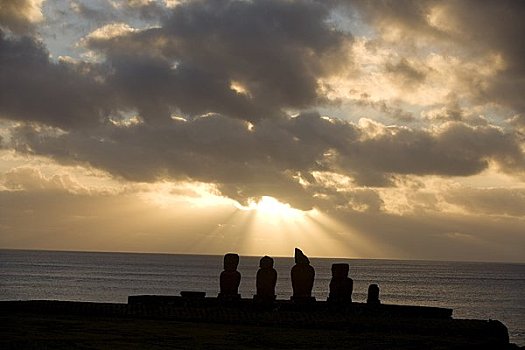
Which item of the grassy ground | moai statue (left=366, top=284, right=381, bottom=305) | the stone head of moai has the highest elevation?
the stone head of moai

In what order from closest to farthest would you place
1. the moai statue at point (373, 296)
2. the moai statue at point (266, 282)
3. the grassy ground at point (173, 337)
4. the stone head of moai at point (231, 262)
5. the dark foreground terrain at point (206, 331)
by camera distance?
1. the grassy ground at point (173, 337)
2. the dark foreground terrain at point (206, 331)
3. the moai statue at point (266, 282)
4. the moai statue at point (373, 296)
5. the stone head of moai at point (231, 262)

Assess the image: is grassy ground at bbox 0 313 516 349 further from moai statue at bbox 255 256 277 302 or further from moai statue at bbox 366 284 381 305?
Answer: moai statue at bbox 366 284 381 305

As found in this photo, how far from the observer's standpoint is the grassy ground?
17875mm

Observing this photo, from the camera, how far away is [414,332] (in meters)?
23.2

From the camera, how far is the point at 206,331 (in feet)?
70.6

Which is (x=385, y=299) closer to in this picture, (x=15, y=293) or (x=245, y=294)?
(x=245, y=294)

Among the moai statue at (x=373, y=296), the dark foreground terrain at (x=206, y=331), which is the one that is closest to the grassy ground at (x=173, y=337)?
the dark foreground terrain at (x=206, y=331)

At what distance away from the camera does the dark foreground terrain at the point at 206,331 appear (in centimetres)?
1836

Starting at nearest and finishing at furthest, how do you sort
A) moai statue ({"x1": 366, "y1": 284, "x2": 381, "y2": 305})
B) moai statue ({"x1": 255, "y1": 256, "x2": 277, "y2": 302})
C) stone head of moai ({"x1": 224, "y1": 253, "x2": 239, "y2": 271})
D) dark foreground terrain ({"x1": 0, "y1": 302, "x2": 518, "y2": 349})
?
dark foreground terrain ({"x1": 0, "y1": 302, "x2": 518, "y2": 349}) < moai statue ({"x1": 255, "y1": 256, "x2": 277, "y2": 302}) < moai statue ({"x1": 366, "y1": 284, "x2": 381, "y2": 305}) < stone head of moai ({"x1": 224, "y1": 253, "x2": 239, "y2": 271})

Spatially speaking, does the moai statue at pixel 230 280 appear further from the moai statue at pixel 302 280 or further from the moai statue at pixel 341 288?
the moai statue at pixel 341 288

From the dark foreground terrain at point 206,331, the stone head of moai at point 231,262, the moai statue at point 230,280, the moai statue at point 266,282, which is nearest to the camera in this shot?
the dark foreground terrain at point 206,331

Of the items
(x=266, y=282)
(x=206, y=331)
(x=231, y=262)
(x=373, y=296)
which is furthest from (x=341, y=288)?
(x=206, y=331)

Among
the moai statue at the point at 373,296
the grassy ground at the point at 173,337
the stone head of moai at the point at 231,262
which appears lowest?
the grassy ground at the point at 173,337

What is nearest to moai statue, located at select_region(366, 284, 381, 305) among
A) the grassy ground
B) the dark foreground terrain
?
the dark foreground terrain
